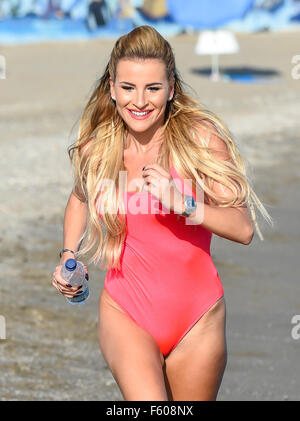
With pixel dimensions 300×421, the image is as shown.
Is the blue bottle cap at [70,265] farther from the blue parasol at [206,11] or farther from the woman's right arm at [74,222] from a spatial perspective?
the blue parasol at [206,11]

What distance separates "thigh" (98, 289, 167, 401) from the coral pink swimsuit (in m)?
0.04

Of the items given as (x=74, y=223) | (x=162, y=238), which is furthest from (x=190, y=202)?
(x=74, y=223)

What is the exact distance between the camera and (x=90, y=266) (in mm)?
7371

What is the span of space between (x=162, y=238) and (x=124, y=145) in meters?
0.42

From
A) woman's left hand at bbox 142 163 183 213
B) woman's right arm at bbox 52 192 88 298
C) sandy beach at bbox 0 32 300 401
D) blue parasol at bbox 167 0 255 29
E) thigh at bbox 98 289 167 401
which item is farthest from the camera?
blue parasol at bbox 167 0 255 29


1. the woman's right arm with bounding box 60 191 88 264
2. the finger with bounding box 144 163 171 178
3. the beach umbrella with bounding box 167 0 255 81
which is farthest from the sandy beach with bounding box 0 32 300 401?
the beach umbrella with bounding box 167 0 255 81

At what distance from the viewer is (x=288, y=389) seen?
510cm

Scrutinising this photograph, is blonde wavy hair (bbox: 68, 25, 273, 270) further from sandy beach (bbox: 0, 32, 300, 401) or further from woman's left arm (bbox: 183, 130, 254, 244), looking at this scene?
sandy beach (bbox: 0, 32, 300, 401)

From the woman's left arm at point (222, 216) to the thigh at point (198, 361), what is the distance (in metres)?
0.31

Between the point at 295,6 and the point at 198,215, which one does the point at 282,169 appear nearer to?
the point at 198,215

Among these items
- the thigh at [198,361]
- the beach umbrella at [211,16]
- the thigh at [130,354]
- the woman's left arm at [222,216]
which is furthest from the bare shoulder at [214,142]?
the beach umbrella at [211,16]

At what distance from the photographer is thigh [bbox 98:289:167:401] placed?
2889mm

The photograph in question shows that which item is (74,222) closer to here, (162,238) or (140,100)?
(162,238)

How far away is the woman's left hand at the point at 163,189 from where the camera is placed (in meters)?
2.75
